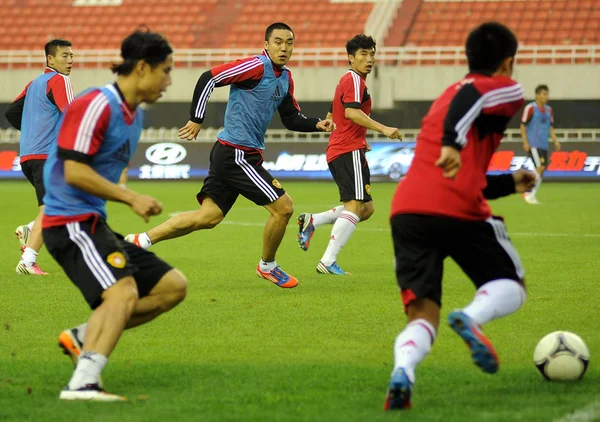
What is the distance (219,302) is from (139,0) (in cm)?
3209

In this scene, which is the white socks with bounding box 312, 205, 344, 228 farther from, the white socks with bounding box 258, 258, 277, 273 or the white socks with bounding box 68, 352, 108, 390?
the white socks with bounding box 68, 352, 108, 390

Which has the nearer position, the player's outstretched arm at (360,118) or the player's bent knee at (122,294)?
the player's bent knee at (122,294)

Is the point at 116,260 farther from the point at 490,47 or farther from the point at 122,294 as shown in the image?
the point at 490,47

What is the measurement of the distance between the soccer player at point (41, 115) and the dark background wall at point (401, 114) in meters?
22.7

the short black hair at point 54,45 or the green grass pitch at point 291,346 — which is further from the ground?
the short black hair at point 54,45

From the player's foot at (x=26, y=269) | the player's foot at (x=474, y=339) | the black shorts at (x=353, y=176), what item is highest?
the player's foot at (x=474, y=339)

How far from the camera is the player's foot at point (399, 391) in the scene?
15.5 ft

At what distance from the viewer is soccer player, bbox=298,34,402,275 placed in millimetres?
10516

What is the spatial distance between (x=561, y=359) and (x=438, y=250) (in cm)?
104

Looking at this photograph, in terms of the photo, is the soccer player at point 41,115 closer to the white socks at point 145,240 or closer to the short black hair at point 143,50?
the white socks at point 145,240

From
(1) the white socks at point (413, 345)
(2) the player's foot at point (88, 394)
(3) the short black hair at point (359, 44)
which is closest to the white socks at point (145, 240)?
(3) the short black hair at point (359, 44)

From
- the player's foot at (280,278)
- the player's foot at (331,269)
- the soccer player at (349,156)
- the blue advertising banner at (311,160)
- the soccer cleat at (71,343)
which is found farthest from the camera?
the blue advertising banner at (311,160)

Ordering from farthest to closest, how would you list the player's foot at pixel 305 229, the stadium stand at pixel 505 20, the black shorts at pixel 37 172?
the stadium stand at pixel 505 20 → the player's foot at pixel 305 229 → the black shorts at pixel 37 172

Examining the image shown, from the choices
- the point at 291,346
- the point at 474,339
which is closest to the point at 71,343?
the point at 291,346
